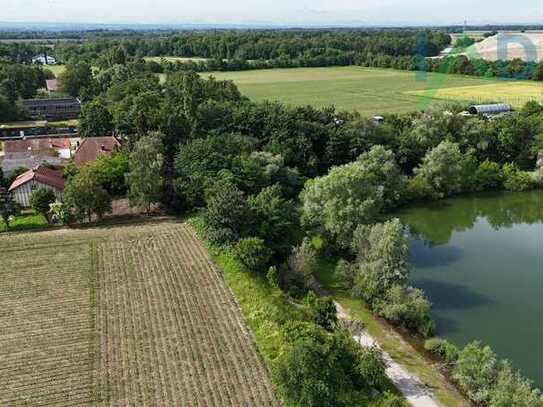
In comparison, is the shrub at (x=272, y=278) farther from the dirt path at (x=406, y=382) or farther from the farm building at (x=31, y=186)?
the farm building at (x=31, y=186)

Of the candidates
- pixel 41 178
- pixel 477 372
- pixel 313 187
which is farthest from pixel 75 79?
pixel 477 372

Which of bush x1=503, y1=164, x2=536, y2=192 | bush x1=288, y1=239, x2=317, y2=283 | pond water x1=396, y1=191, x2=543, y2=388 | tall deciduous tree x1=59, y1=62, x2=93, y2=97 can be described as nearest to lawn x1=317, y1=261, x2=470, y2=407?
bush x1=288, y1=239, x2=317, y2=283

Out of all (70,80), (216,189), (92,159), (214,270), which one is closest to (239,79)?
(70,80)

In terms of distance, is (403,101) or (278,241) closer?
(278,241)

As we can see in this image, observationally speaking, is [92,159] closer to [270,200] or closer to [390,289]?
[270,200]

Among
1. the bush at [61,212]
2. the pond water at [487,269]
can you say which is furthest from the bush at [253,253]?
the bush at [61,212]

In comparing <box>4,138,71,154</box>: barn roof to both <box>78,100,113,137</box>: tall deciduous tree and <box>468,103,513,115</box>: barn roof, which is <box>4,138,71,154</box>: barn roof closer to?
<box>78,100,113,137</box>: tall deciduous tree

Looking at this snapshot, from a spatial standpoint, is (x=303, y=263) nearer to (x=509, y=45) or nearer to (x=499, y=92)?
(x=509, y=45)

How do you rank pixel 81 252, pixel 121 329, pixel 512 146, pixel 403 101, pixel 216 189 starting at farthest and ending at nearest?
pixel 403 101 → pixel 512 146 → pixel 216 189 → pixel 81 252 → pixel 121 329
